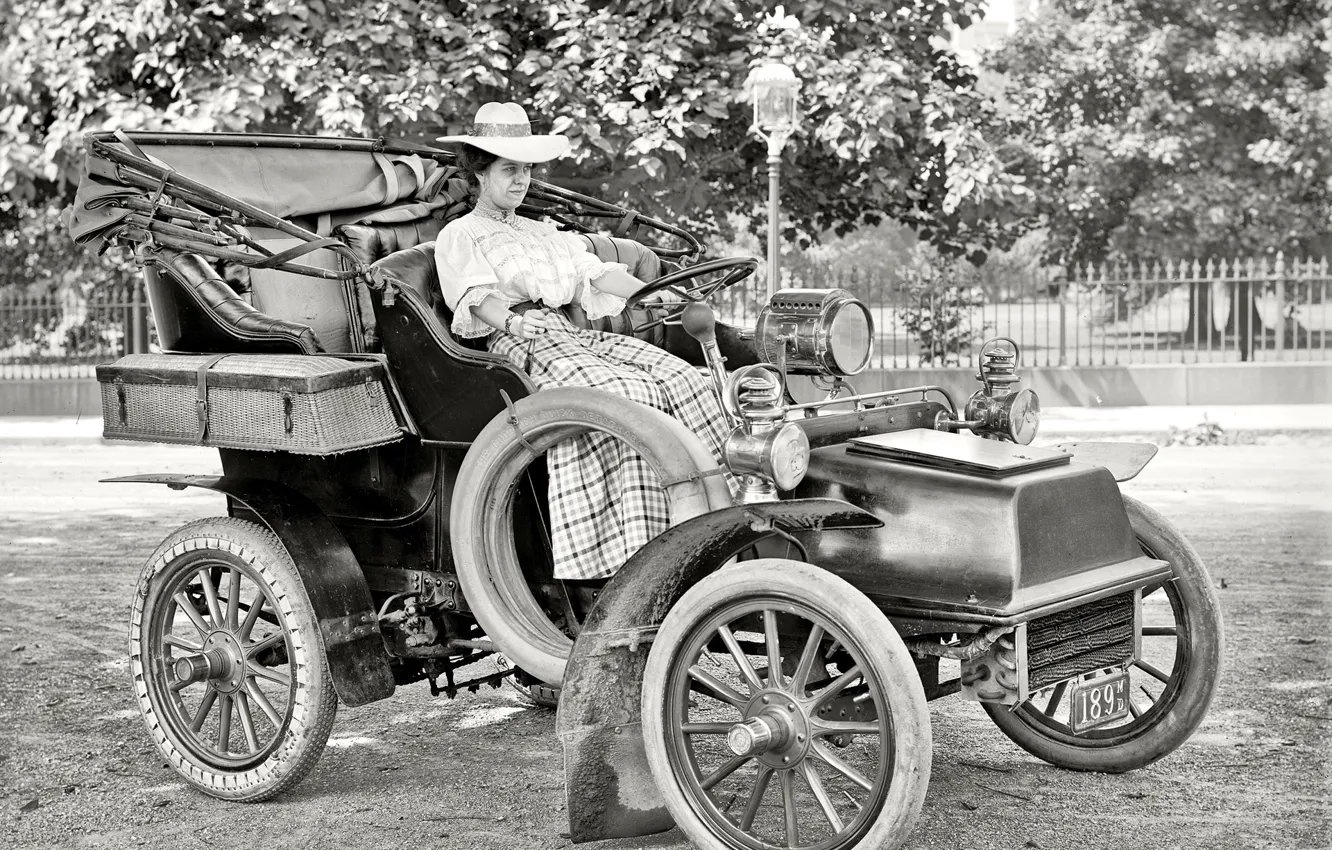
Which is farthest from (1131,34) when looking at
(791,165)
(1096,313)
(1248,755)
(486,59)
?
(1248,755)

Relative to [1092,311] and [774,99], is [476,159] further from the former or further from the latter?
[1092,311]

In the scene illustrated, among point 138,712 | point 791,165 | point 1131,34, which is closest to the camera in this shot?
point 138,712

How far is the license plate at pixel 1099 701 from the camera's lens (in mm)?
3637

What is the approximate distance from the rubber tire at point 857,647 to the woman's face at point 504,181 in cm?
164

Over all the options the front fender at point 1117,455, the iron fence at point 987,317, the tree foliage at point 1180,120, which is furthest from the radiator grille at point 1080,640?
the tree foliage at point 1180,120

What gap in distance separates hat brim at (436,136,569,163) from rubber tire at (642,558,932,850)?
1585mm

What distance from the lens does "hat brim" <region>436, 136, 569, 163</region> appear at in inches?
174

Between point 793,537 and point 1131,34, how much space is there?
985 inches

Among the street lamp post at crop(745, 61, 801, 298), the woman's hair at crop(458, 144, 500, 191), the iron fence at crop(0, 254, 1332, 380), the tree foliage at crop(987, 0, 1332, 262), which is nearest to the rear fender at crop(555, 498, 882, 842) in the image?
the woman's hair at crop(458, 144, 500, 191)

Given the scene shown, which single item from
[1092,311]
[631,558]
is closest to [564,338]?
[631,558]

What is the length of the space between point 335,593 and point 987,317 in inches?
584

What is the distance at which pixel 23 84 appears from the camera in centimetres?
1284

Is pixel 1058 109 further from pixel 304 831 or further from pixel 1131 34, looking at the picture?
pixel 304 831

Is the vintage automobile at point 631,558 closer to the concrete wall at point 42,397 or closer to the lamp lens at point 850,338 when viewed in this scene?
the lamp lens at point 850,338
